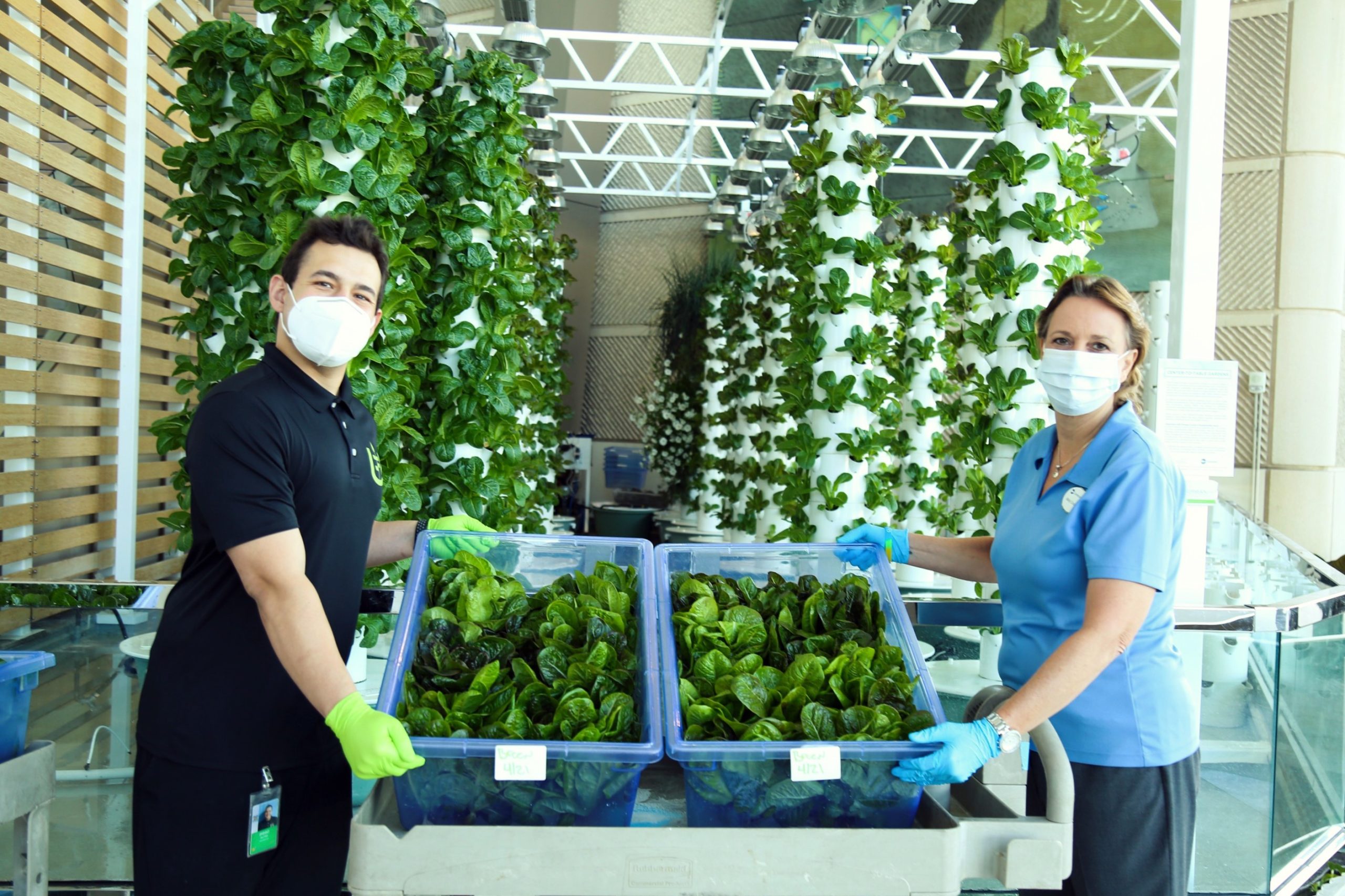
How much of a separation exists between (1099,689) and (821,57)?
398 centimetres

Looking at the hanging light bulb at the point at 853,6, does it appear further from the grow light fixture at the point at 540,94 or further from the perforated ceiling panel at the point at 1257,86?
the perforated ceiling panel at the point at 1257,86

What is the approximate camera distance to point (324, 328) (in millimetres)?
1545

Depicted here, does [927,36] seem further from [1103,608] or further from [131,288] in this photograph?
[1103,608]

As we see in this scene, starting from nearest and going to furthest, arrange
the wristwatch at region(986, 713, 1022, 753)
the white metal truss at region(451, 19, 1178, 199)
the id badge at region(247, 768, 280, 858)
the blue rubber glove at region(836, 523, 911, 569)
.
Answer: the wristwatch at region(986, 713, 1022, 753) → the id badge at region(247, 768, 280, 858) → the blue rubber glove at region(836, 523, 911, 569) → the white metal truss at region(451, 19, 1178, 199)

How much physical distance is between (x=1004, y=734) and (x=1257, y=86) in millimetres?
8673

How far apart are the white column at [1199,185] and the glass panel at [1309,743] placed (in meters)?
0.87

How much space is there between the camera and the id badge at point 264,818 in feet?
4.94

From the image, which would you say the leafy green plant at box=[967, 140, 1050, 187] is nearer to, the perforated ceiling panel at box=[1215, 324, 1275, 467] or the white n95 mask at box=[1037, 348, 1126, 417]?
the white n95 mask at box=[1037, 348, 1126, 417]

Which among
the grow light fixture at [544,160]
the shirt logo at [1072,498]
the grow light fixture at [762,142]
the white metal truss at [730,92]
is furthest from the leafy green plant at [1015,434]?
the grow light fixture at [544,160]

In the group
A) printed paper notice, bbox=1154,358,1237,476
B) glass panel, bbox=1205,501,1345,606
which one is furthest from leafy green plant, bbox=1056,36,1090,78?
glass panel, bbox=1205,501,1345,606

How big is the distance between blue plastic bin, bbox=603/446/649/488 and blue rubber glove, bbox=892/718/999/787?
1102 cm

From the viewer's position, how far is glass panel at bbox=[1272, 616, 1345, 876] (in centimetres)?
241

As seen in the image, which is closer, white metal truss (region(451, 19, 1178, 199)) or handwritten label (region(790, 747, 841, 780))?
handwritten label (region(790, 747, 841, 780))

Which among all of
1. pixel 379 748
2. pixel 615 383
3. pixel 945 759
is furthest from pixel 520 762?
pixel 615 383
